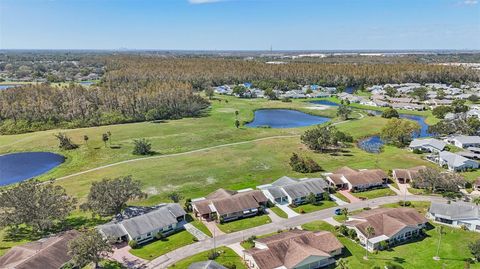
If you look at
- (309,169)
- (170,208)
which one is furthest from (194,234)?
(309,169)

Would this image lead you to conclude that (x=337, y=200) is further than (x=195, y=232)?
Yes

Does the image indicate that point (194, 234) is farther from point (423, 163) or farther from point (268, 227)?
point (423, 163)

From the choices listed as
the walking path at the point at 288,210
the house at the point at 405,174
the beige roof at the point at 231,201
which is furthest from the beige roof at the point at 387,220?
the house at the point at 405,174

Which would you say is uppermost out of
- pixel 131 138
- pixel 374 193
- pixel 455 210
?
pixel 455 210

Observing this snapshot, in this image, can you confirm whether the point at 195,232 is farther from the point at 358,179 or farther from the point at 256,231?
the point at 358,179

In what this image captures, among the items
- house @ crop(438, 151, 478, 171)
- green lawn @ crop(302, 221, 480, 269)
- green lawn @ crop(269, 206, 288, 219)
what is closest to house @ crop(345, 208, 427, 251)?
green lawn @ crop(302, 221, 480, 269)

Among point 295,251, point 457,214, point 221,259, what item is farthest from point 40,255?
point 457,214
